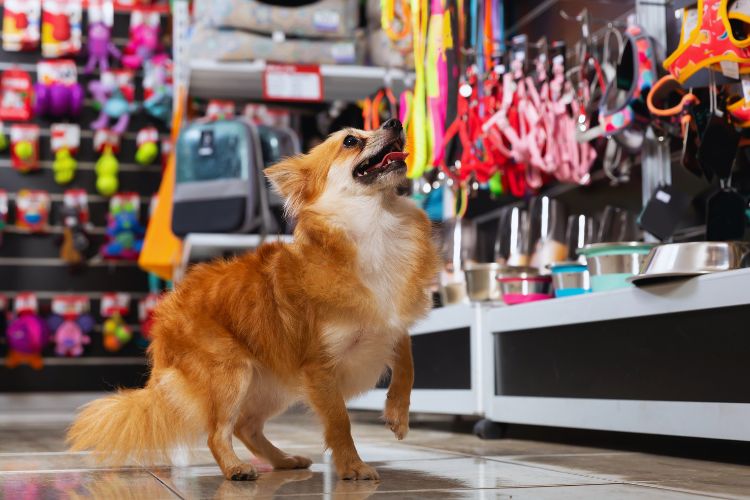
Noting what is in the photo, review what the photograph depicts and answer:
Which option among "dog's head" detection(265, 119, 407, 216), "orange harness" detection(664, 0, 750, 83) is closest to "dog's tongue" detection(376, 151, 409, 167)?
"dog's head" detection(265, 119, 407, 216)

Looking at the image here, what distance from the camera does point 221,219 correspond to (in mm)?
4574

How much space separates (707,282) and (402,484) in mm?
903

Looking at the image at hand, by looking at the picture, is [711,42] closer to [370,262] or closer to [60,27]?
[370,262]

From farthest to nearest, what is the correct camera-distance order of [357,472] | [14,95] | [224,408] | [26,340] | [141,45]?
1. [141,45]
2. [14,95]
3. [26,340]
4. [224,408]
5. [357,472]

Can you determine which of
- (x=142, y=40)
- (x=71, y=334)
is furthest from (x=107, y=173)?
(x=71, y=334)

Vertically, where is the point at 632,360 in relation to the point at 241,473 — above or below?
above

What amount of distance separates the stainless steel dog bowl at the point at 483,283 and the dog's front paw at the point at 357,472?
4.74ft

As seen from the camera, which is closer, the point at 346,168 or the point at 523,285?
the point at 346,168

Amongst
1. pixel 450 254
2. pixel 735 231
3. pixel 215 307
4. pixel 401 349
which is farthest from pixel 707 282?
pixel 450 254

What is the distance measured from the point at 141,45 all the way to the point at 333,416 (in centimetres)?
655

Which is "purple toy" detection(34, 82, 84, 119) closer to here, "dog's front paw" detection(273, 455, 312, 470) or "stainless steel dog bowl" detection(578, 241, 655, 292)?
"stainless steel dog bowl" detection(578, 241, 655, 292)

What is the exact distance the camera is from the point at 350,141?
234 cm

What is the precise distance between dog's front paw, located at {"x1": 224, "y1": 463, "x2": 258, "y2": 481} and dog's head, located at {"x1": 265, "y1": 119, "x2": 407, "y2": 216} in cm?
65

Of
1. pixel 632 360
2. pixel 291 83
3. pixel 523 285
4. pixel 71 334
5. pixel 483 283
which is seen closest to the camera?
pixel 632 360
